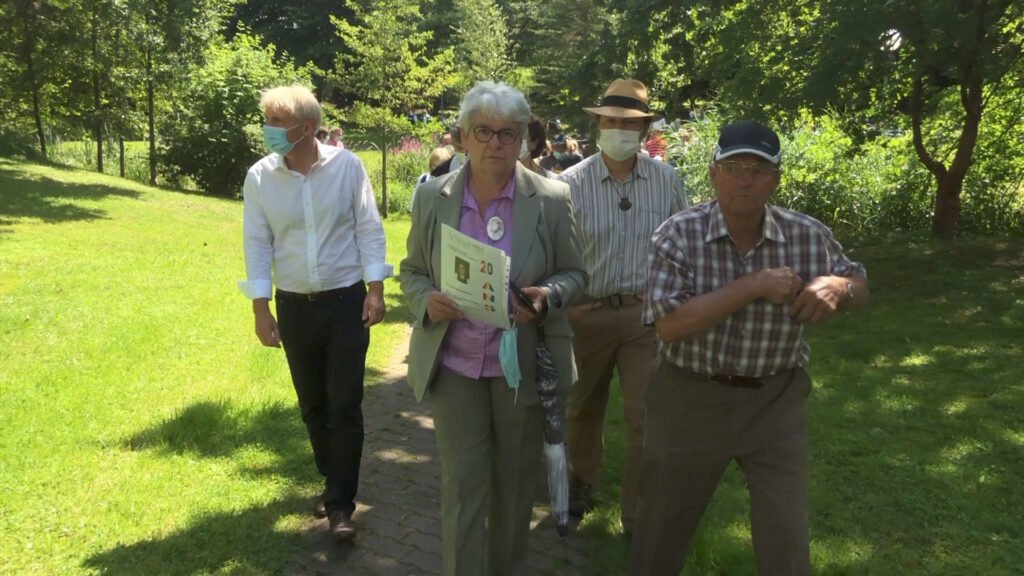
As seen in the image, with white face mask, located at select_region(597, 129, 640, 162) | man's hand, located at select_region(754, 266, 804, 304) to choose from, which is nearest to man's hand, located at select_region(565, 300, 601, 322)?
white face mask, located at select_region(597, 129, 640, 162)

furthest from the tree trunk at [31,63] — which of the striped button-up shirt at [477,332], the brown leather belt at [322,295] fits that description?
the striped button-up shirt at [477,332]

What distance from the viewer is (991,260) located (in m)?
11.8

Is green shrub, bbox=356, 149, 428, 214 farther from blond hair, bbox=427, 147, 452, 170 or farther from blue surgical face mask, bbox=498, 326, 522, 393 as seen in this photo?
blue surgical face mask, bbox=498, 326, 522, 393

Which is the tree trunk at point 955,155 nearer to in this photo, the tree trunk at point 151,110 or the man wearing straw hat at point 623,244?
the man wearing straw hat at point 623,244

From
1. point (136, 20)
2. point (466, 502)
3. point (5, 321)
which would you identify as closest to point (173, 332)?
point (5, 321)

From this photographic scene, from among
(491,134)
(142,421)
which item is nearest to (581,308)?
(491,134)

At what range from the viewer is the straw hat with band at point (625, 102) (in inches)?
173

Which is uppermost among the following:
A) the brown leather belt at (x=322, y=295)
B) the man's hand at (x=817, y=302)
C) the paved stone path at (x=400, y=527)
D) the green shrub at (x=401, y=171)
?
the green shrub at (x=401, y=171)

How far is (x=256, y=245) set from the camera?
13.4 ft

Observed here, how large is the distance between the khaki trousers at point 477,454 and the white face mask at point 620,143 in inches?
63.1

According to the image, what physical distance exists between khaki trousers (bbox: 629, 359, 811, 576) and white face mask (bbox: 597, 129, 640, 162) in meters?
1.55

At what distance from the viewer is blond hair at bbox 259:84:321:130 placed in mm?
3908

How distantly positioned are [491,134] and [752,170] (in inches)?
38.3

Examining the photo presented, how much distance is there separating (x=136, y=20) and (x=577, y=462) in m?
18.7
